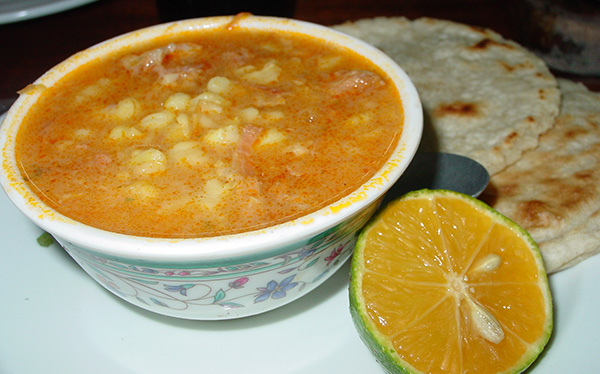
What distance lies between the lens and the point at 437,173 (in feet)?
7.95

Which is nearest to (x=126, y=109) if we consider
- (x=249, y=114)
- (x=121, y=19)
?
(x=249, y=114)

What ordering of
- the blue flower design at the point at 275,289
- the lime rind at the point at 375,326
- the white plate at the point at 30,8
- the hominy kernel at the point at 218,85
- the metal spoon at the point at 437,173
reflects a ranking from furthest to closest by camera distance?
the white plate at the point at 30,8 → the metal spoon at the point at 437,173 → the hominy kernel at the point at 218,85 → the blue flower design at the point at 275,289 → the lime rind at the point at 375,326

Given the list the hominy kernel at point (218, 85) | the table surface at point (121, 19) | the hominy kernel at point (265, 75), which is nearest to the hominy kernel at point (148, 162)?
the hominy kernel at point (218, 85)

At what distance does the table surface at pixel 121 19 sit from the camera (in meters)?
4.22

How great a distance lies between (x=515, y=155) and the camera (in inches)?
100

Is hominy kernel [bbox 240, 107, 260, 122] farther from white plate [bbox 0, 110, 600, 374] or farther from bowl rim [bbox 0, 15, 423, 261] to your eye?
white plate [bbox 0, 110, 600, 374]

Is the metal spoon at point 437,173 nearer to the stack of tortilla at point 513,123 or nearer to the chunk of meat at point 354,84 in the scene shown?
the stack of tortilla at point 513,123

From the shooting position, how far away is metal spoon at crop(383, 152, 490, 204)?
238cm

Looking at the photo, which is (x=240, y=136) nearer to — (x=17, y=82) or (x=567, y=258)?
(x=567, y=258)

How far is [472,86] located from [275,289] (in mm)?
1729

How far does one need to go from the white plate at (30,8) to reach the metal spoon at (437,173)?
2.24 metres

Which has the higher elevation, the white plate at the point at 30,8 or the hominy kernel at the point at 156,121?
the hominy kernel at the point at 156,121

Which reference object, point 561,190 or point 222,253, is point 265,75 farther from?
point 561,190

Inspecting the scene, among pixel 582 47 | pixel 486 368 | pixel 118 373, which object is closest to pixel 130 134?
pixel 118 373
